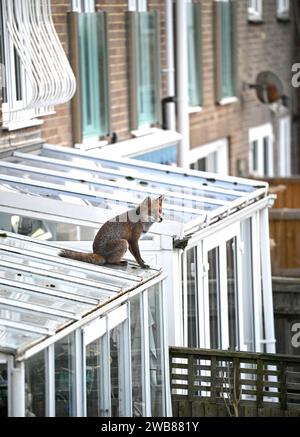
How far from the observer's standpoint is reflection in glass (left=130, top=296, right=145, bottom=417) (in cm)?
1096

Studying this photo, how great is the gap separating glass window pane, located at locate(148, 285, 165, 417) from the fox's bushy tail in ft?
1.58

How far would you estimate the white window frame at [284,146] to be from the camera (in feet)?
88.9

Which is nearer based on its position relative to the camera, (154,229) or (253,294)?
(154,229)

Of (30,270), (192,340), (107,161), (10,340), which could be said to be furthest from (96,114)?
(10,340)

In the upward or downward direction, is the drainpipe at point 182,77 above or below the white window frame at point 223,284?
above

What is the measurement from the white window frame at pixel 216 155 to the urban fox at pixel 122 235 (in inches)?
396

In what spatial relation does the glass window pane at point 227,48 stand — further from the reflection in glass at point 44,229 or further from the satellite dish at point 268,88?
the reflection in glass at point 44,229

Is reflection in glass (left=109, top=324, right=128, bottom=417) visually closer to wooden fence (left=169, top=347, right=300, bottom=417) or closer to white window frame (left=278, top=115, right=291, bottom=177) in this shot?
wooden fence (left=169, top=347, right=300, bottom=417)

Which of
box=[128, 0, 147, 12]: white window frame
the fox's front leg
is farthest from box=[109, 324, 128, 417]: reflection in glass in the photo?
box=[128, 0, 147, 12]: white window frame

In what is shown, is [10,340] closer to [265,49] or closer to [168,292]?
[168,292]

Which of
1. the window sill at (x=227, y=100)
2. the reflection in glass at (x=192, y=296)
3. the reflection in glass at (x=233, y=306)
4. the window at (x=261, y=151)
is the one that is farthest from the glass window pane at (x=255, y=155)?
the reflection in glass at (x=192, y=296)

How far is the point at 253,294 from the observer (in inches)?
591

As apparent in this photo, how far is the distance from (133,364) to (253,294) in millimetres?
4251
